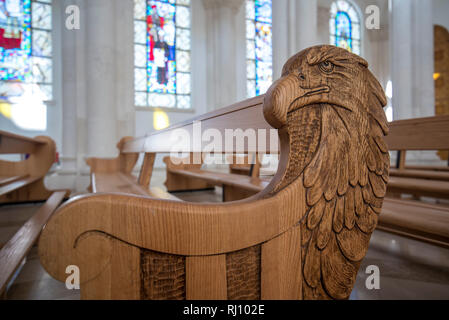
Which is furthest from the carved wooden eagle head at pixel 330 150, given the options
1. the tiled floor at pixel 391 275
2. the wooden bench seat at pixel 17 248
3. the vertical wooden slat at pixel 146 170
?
the vertical wooden slat at pixel 146 170

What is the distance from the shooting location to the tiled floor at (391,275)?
1206mm

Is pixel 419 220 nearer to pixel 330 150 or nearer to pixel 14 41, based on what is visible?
pixel 330 150

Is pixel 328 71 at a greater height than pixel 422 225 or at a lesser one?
Result: greater

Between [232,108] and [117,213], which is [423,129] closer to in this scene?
[232,108]

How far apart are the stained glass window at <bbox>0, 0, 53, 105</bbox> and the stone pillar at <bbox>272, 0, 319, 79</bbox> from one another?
5106mm

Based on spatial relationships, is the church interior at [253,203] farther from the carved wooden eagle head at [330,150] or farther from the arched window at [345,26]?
the arched window at [345,26]

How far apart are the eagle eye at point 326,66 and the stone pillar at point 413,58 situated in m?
5.23

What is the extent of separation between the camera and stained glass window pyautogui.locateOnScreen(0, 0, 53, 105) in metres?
6.05

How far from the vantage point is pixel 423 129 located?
5.32 ft

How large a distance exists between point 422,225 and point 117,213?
3.41 feet

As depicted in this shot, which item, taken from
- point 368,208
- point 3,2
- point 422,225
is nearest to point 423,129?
point 422,225

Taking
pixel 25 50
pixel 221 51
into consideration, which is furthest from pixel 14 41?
pixel 221 51

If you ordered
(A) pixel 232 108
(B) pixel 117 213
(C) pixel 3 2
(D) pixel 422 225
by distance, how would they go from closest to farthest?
(B) pixel 117 213, (A) pixel 232 108, (D) pixel 422 225, (C) pixel 3 2

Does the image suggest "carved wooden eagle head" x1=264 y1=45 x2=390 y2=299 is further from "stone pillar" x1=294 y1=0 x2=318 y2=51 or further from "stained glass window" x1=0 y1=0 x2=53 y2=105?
"stained glass window" x1=0 y1=0 x2=53 y2=105
